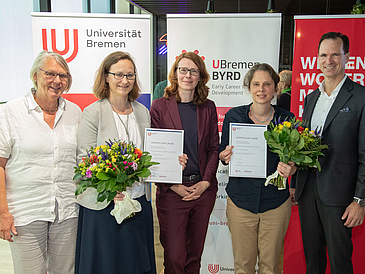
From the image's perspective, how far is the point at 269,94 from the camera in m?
2.41

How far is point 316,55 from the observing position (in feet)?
10.1

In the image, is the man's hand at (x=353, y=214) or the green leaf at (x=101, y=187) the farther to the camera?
the man's hand at (x=353, y=214)

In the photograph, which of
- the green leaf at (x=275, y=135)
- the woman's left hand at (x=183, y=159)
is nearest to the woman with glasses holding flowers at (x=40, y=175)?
the woman's left hand at (x=183, y=159)

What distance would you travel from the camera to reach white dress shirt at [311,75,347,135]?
243cm

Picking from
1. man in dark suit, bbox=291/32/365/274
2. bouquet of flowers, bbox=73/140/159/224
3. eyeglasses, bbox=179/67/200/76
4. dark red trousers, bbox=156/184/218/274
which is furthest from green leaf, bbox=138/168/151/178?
man in dark suit, bbox=291/32/365/274

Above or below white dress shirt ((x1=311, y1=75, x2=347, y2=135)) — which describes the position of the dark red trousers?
below

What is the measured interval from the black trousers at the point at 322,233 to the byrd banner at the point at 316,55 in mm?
916

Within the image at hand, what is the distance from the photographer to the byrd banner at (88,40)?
119 inches

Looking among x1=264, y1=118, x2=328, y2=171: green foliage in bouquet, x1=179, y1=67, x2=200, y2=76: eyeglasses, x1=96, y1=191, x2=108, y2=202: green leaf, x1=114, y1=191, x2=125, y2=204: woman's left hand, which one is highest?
x1=179, y1=67, x2=200, y2=76: eyeglasses

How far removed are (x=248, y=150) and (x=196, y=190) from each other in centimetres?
63

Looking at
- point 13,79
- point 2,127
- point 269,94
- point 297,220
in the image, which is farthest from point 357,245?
point 13,79

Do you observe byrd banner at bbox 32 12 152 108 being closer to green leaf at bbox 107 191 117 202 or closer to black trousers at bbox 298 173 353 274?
green leaf at bbox 107 191 117 202

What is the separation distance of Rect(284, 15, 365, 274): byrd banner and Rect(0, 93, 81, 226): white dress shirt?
2.64 metres

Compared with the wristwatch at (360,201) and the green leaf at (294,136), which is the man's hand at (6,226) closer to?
the green leaf at (294,136)
